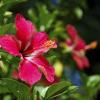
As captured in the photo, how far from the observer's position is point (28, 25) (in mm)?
1444

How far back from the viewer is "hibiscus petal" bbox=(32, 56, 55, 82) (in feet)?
4.36

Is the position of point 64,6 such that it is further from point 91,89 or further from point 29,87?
point 29,87

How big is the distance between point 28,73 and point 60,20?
1915 millimetres

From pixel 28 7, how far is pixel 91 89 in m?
1.24

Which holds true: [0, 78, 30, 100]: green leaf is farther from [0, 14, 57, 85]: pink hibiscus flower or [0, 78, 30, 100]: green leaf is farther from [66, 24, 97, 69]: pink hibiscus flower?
[66, 24, 97, 69]: pink hibiscus flower

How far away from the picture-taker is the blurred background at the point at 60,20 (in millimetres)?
1514

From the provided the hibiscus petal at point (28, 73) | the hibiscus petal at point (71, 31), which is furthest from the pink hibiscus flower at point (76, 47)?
the hibiscus petal at point (28, 73)

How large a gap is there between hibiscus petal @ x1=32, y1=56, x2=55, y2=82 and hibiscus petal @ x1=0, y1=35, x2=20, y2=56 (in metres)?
0.06

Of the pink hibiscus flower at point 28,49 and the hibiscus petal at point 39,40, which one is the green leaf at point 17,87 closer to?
the pink hibiscus flower at point 28,49

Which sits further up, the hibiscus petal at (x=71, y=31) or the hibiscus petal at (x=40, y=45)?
the hibiscus petal at (x=40, y=45)

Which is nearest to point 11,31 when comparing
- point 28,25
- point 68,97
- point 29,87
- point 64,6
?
point 28,25

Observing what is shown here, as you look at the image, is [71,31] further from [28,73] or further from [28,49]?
[28,73]

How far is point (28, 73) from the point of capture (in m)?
1.32

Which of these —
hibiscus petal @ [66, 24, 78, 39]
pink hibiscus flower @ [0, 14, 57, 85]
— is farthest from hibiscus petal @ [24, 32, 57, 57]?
hibiscus petal @ [66, 24, 78, 39]
